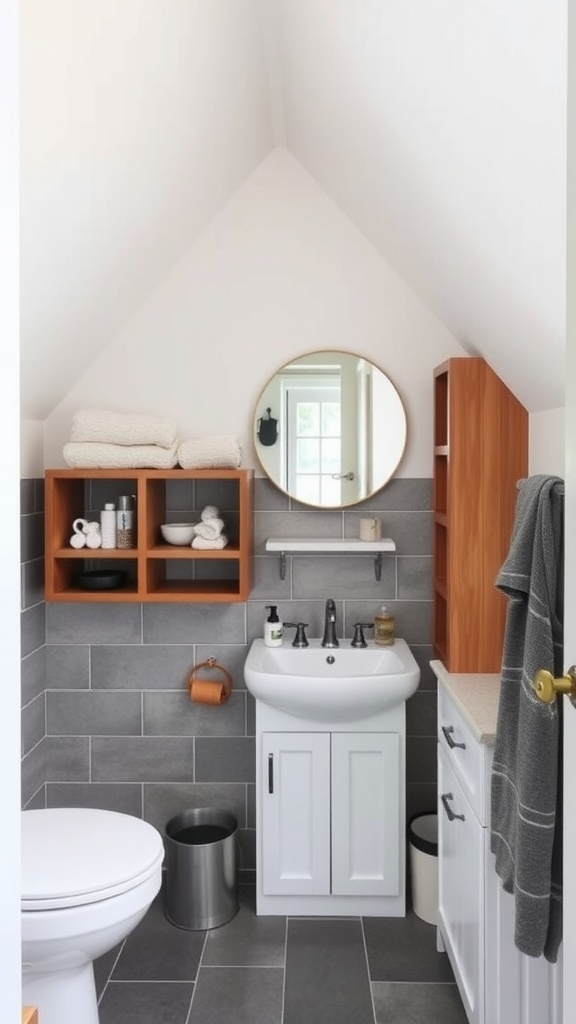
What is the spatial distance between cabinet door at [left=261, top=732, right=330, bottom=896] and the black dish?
73 centimetres

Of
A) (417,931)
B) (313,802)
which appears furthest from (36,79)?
(417,931)

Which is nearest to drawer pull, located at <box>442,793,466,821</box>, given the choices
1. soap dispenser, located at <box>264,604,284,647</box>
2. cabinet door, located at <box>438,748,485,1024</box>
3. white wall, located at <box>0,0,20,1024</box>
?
cabinet door, located at <box>438,748,485,1024</box>

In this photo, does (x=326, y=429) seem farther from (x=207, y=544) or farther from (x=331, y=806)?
(x=331, y=806)

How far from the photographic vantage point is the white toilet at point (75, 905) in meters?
2.00

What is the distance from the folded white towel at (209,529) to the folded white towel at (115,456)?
0.77 ft

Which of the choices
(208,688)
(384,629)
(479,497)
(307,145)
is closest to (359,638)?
(384,629)

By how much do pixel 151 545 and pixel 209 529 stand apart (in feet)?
0.68

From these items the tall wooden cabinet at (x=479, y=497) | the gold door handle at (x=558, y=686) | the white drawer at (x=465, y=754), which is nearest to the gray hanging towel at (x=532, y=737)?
the white drawer at (x=465, y=754)

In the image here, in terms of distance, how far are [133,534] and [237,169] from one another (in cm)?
131

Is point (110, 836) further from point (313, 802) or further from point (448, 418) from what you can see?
point (448, 418)

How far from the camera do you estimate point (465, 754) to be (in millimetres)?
2283

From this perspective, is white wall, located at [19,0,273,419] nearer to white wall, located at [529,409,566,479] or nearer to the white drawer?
white wall, located at [529,409,566,479]

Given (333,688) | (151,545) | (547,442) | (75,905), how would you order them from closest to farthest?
(75,905), (547,442), (333,688), (151,545)

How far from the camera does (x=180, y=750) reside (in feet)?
10.5
